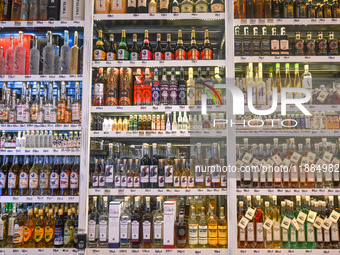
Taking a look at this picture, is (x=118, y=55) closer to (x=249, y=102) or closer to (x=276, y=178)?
(x=249, y=102)

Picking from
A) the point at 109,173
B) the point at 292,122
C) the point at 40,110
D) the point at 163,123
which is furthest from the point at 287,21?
the point at 40,110

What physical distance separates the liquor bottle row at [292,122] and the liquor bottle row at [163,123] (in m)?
0.26

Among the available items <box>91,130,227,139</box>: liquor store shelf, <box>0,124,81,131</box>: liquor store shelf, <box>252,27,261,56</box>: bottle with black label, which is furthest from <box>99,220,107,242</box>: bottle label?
<box>252,27,261,56</box>: bottle with black label

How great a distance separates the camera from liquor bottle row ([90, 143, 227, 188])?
2646 millimetres

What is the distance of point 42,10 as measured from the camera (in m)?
2.92

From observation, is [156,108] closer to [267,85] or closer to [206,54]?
[206,54]

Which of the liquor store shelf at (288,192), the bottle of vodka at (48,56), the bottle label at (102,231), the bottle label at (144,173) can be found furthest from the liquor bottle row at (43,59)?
the liquor store shelf at (288,192)

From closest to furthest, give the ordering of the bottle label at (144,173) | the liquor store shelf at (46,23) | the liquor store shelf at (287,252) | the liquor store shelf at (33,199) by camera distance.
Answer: the liquor store shelf at (287,252), the liquor store shelf at (33,199), the bottle label at (144,173), the liquor store shelf at (46,23)

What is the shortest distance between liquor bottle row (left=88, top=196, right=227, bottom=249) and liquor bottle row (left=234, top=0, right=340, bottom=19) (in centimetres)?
203

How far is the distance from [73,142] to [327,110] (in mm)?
2548

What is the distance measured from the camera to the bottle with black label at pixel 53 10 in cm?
288

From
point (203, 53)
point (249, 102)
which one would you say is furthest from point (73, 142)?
point (249, 102)

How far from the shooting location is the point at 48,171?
2764mm

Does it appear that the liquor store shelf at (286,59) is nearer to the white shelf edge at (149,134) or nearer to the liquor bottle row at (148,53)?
the liquor bottle row at (148,53)
